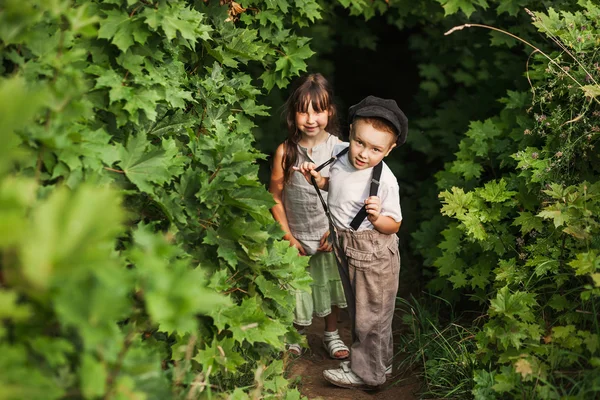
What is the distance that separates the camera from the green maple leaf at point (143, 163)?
275 cm

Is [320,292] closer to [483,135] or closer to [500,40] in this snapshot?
[483,135]

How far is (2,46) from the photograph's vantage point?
2.40m

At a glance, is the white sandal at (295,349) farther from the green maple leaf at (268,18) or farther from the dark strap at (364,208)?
the green maple leaf at (268,18)

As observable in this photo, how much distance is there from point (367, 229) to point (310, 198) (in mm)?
695

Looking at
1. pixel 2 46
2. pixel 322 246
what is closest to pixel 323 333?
pixel 322 246

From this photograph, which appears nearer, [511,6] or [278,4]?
[278,4]

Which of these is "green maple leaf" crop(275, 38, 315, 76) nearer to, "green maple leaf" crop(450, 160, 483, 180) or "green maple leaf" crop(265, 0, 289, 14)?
"green maple leaf" crop(265, 0, 289, 14)

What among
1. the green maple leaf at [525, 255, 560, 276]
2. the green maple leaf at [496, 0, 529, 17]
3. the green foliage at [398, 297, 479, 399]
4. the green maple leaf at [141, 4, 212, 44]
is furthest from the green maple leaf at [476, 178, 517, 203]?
the green maple leaf at [141, 4, 212, 44]

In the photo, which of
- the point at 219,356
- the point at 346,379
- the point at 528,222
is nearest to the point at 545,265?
the point at 528,222

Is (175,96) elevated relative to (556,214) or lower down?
elevated

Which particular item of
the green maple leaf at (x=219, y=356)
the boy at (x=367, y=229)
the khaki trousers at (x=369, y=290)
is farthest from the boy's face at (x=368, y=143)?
the green maple leaf at (x=219, y=356)

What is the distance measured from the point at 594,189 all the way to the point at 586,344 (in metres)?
0.90

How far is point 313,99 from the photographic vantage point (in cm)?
396

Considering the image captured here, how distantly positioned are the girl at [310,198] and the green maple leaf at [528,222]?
1154mm
